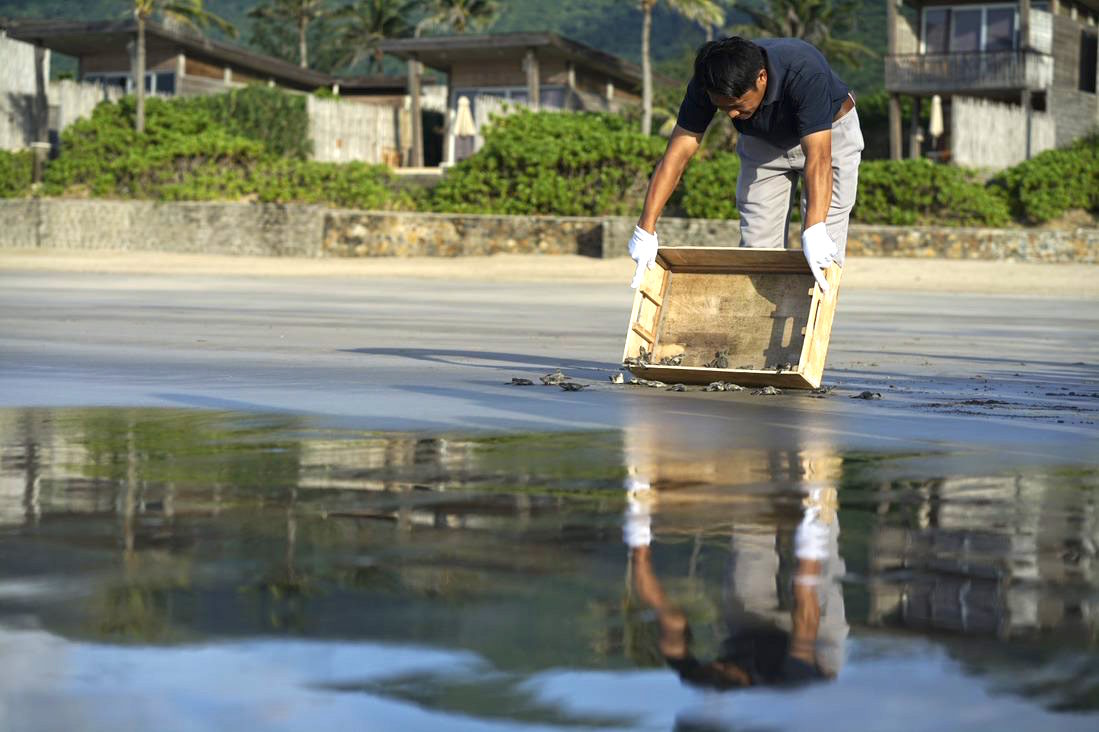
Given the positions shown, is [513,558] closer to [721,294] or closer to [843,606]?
[843,606]

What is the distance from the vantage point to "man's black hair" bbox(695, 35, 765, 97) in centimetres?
709

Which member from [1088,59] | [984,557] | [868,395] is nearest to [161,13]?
[1088,59]

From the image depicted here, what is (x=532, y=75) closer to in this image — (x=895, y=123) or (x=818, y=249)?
(x=895, y=123)

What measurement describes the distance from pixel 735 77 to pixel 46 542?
14.0ft

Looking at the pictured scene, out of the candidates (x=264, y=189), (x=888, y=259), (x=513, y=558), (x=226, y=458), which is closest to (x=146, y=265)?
(x=264, y=189)

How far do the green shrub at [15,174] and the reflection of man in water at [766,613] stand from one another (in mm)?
31578

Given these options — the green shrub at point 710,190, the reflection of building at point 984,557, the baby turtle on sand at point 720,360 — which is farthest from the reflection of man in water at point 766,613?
the green shrub at point 710,190

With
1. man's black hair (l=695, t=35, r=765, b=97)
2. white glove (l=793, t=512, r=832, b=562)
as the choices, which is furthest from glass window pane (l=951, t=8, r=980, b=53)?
white glove (l=793, t=512, r=832, b=562)

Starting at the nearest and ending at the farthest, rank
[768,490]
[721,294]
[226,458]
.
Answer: [768,490]
[226,458]
[721,294]

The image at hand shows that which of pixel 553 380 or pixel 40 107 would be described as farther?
pixel 40 107

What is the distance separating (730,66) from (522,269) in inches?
786

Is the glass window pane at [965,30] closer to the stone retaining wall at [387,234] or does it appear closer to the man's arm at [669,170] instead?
the stone retaining wall at [387,234]

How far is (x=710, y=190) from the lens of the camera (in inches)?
1125

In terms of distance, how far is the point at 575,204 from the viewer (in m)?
29.8
